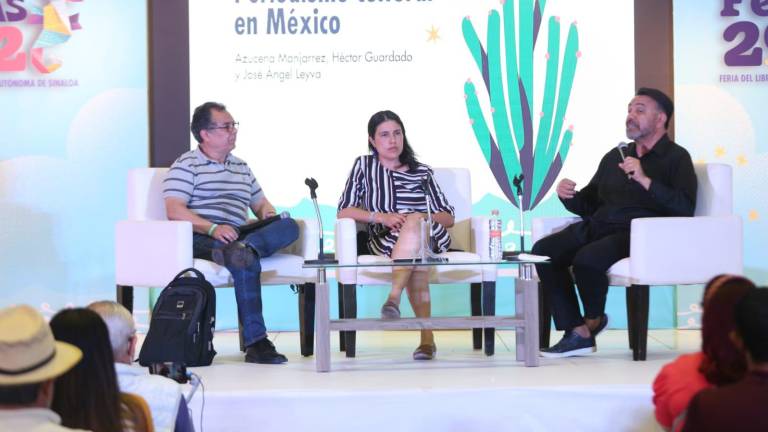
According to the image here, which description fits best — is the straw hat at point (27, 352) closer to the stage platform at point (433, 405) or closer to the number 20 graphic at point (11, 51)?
the stage platform at point (433, 405)

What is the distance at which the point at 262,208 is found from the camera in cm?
546

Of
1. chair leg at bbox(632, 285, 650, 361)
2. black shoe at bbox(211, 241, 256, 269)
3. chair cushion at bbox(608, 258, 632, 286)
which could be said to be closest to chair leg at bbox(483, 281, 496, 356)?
chair cushion at bbox(608, 258, 632, 286)

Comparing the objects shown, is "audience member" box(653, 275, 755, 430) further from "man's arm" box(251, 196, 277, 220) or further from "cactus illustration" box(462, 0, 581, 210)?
"cactus illustration" box(462, 0, 581, 210)

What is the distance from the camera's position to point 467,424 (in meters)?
3.94

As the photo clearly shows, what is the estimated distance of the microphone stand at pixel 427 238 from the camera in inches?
179

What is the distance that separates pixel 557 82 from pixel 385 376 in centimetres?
267

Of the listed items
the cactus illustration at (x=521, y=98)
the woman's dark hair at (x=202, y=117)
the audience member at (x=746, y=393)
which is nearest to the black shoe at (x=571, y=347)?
the cactus illustration at (x=521, y=98)

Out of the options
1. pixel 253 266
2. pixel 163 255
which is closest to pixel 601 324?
pixel 253 266

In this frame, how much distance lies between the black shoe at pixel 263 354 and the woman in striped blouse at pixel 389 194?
679 mm

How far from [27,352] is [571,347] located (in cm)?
330

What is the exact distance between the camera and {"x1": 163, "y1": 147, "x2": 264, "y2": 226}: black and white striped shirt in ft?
16.8

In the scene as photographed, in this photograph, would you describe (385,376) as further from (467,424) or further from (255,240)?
(255,240)

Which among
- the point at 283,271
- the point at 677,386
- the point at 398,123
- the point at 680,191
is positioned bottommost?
the point at 677,386

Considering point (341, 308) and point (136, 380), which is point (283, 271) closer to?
point (341, 308)
